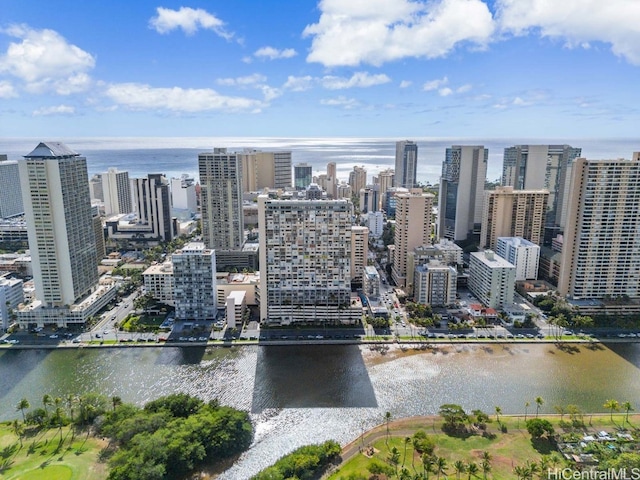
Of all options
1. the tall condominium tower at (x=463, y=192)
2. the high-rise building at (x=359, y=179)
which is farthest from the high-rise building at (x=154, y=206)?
the high-rise building at (x=359, y=179)

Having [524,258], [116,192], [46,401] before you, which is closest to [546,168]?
[524,258]

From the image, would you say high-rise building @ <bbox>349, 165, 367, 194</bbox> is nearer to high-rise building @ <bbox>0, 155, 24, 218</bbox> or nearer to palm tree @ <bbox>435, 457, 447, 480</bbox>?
high-rise building @ <bbox>0, 155, 24, 218</bbox>

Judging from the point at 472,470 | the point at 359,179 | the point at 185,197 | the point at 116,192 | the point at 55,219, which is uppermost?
the point at 55,219

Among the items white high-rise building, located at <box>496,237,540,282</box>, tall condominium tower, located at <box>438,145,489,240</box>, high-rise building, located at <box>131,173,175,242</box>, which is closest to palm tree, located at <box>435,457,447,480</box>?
white high-rise building, located at <box>496,237,540,282</box>

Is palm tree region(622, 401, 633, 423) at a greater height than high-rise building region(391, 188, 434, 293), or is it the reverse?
high-rise building region(391, 188, 434, 293)

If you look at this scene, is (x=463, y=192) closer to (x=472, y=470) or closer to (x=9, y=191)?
(x=472, y=470)

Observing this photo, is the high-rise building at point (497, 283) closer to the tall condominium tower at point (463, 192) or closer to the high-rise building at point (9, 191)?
the tall condominium tower at point (463, 192)

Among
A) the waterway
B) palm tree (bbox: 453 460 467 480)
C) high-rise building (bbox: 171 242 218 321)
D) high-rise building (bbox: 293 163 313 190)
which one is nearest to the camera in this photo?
palm tree (bbox: 453 460 467 480)
